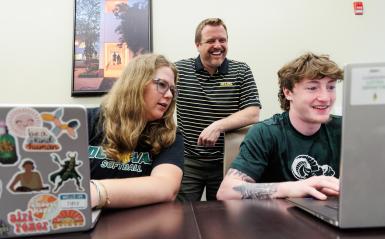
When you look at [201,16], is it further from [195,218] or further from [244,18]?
[195,218]

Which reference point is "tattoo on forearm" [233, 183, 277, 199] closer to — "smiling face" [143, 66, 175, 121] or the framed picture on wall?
"smiling face" [143, 66, 175, 121]

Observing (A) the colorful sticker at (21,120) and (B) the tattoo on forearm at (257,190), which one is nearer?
(A) the colorful sticker at (21,120)

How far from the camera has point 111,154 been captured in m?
1.16

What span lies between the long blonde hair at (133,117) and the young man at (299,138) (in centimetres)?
30

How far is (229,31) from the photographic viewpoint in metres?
2.50

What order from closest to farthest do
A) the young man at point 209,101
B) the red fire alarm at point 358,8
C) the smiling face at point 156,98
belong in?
the smiling face at point 156,98, the young man at point 209,101, the red fire alarm at point 358,8

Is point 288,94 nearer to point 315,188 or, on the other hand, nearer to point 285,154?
point 285,154

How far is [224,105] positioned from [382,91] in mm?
1472

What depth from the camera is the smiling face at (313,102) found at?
4.50 ft

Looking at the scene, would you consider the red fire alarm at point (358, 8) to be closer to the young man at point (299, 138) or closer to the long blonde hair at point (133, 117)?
the young man at point (299, 138)

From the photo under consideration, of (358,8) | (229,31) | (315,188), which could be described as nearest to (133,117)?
(315,188)

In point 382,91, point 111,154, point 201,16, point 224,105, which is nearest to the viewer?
point 382,91

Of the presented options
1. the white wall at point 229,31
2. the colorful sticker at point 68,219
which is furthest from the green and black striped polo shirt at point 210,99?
the colorful sticker at point 68,219

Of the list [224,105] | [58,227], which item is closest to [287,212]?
[58,227]
